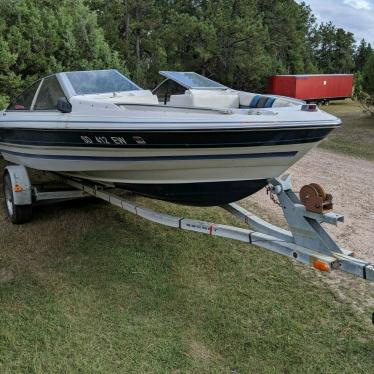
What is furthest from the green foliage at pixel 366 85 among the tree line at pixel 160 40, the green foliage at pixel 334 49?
the green foliage at pixel 334 49

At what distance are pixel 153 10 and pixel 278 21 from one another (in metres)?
11.7

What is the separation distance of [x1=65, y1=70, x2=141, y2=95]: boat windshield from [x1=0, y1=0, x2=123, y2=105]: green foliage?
8.02 ft

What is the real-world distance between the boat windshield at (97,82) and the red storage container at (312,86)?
20.3 meters

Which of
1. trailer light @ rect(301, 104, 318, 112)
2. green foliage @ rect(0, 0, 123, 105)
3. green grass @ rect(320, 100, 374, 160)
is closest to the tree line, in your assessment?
green foliage @ rect(0, 0, 123, 105)

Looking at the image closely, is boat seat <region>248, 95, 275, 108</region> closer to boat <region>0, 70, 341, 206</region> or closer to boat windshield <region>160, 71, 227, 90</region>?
boat <region>0, 70, 341, 206</region>

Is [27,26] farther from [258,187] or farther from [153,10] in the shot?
[153,10]

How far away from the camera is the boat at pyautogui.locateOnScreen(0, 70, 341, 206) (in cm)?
350

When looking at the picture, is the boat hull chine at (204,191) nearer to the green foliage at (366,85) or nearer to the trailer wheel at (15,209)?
the trailer wheel at (15,209)

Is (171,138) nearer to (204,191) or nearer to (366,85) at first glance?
(204,191)

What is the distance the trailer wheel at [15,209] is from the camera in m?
5.24

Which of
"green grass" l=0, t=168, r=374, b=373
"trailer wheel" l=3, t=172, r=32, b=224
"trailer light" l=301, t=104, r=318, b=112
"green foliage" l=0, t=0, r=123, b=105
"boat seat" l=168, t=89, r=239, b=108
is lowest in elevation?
"green grass" l=0, t=168, r=374, b=373

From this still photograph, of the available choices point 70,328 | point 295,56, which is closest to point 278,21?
point 295,56

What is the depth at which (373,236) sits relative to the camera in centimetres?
509

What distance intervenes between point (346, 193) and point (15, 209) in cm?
471
